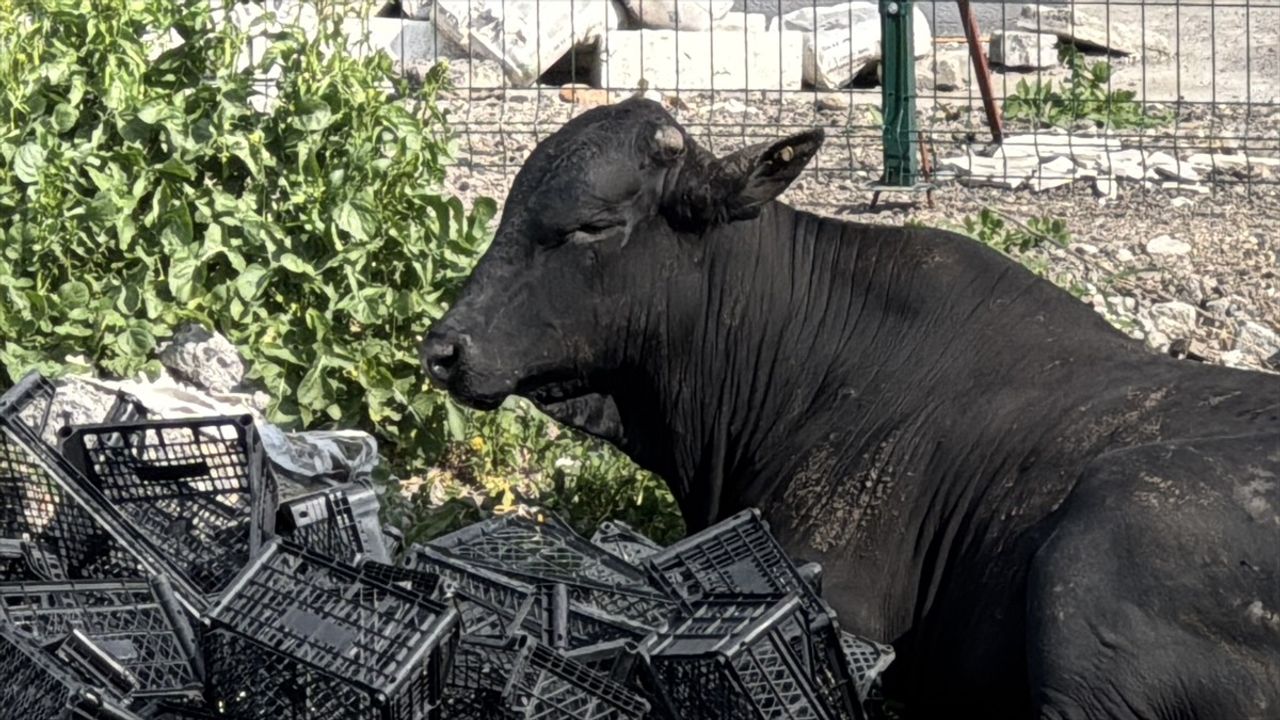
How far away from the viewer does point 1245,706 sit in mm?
4797

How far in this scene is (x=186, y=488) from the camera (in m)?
5.86

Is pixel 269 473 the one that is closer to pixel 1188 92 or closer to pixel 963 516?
pixel 963 516

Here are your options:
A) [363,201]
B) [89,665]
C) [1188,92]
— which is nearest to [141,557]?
[89,665]

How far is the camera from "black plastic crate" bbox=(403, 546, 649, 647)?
5312 mm

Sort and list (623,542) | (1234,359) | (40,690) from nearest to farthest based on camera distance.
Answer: (40,690) → (623,542) → (1234,359)

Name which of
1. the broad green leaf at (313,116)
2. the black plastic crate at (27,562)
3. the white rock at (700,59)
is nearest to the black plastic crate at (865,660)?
the black plastic crate at (27,562)

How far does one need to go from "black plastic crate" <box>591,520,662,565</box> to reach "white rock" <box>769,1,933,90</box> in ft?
22.8

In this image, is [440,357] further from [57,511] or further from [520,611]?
[57,511]

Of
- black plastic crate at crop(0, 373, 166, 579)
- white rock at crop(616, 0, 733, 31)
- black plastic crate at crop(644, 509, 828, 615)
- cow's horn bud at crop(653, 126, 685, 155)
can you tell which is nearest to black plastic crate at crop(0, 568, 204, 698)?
black plastic crate at crop(0, 373, 166, 579)

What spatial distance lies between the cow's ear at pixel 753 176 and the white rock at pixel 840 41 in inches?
275

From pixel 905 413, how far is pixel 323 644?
1.86 m

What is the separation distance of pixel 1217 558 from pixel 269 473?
2.47 meters

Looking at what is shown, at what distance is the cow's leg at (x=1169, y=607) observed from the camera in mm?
4816

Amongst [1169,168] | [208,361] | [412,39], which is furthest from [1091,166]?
[208,361]
